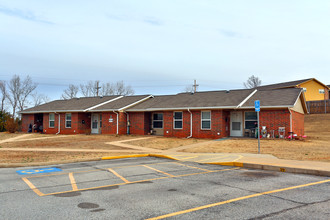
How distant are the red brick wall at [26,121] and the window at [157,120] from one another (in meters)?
17.3

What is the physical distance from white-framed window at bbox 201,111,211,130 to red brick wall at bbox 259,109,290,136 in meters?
4.18

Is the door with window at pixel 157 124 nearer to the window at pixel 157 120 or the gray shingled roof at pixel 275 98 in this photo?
the window at pixel 157 120

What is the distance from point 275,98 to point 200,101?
21.0ft

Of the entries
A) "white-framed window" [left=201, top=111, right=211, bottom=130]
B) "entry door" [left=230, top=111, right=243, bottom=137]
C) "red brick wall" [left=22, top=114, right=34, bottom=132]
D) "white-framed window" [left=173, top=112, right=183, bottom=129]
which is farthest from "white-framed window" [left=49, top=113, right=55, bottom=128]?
"entry door" [left=230, top=111, right=243, bottom=137]

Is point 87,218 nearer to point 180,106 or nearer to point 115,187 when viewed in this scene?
point 115,187

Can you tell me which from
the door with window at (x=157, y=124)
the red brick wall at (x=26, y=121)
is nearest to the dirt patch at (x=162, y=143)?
the door with window at (x=157, y=124)

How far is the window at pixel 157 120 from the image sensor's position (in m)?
28.1

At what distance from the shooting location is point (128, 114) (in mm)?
29250

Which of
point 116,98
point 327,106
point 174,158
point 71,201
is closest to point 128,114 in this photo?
point 116,98

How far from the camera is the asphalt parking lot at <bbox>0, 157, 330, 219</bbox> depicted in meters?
5.35

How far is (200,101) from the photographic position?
25.8 metres

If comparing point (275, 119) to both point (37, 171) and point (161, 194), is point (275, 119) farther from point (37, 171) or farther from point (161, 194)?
point (37, 171)

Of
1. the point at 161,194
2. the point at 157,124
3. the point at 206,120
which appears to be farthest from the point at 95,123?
the point at 161,194

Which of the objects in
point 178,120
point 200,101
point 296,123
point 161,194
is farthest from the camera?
point 200,101
